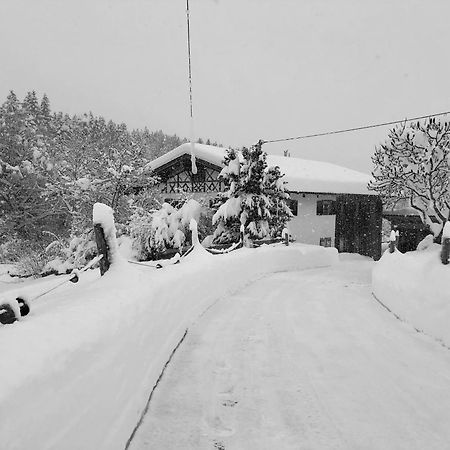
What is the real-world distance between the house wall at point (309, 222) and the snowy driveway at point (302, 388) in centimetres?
1667

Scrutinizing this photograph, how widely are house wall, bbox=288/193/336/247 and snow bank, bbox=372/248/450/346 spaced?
14883 millimetres

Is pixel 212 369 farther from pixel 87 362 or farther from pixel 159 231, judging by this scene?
pixel 159 231

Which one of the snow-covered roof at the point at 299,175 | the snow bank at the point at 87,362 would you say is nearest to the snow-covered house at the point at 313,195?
the snow-covered roof at the point at 299,175

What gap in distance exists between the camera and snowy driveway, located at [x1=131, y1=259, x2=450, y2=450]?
293 cm

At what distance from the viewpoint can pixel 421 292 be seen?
233 inches

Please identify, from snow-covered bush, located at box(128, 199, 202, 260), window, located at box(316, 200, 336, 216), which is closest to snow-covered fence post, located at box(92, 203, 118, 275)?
snow-covered bush, located at box(128, 199, 202, 260)

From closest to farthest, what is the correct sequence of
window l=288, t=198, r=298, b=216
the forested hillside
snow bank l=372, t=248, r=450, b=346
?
snow bank l=372, t=248, r=450, b=346 < the forested hillside < window l=288, t=198, r=298, b=216

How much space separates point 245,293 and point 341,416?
236 inches

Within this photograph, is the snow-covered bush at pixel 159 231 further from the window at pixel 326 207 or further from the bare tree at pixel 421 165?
the window at pixel 326 207

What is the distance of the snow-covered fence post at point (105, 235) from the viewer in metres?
3.96

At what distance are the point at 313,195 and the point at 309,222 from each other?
1736mm

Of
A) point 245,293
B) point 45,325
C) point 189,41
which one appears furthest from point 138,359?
point 189,41

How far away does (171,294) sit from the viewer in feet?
16.9

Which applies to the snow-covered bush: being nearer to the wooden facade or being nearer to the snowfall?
the wooden facade
